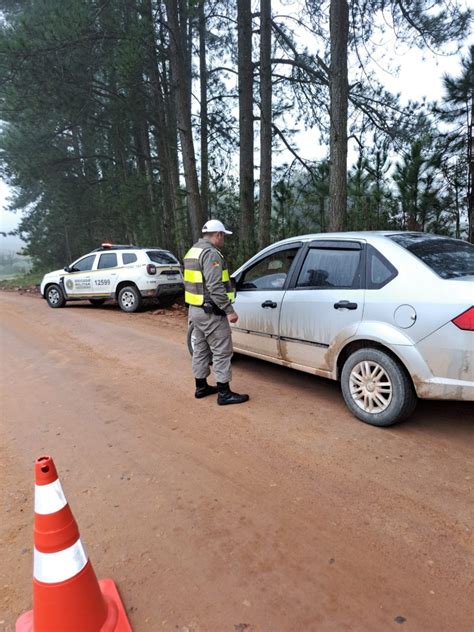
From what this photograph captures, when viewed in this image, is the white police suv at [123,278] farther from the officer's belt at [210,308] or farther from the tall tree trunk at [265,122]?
the officer's belt at [210,308]

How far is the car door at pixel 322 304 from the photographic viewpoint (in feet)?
12.2

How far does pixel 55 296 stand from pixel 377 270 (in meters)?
10.7

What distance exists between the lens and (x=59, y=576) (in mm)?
1691

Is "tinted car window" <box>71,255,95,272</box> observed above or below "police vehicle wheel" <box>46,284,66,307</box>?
above

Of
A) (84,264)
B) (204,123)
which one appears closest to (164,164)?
(204,123)

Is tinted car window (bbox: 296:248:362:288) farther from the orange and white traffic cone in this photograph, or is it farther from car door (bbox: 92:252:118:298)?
car door (bbox: 92:252:118:298)

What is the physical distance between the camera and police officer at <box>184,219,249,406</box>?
4.05m

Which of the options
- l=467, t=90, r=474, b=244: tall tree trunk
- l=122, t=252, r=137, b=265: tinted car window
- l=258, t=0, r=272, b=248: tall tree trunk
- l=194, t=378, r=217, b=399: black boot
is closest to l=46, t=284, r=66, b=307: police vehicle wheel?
l=122, t=252, r=137, b=265: tinted car window

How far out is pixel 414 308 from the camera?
3225mm

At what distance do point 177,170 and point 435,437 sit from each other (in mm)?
14739

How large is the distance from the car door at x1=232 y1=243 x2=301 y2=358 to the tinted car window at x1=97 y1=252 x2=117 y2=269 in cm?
682

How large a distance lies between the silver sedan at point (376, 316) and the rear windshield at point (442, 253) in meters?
0.01

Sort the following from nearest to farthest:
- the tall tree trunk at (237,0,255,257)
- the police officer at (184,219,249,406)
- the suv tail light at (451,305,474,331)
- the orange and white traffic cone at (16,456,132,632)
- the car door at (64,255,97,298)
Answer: the orange and white traffic cone at (16,456,132,632) → the suv tail light at (451,305,474,331) → the police officer at (184,219,249,406) → the tall tree trunk at (237,0,255,257) → the car door at (64,255,97,298)

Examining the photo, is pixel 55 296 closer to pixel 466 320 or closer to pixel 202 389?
pixel 202 389
